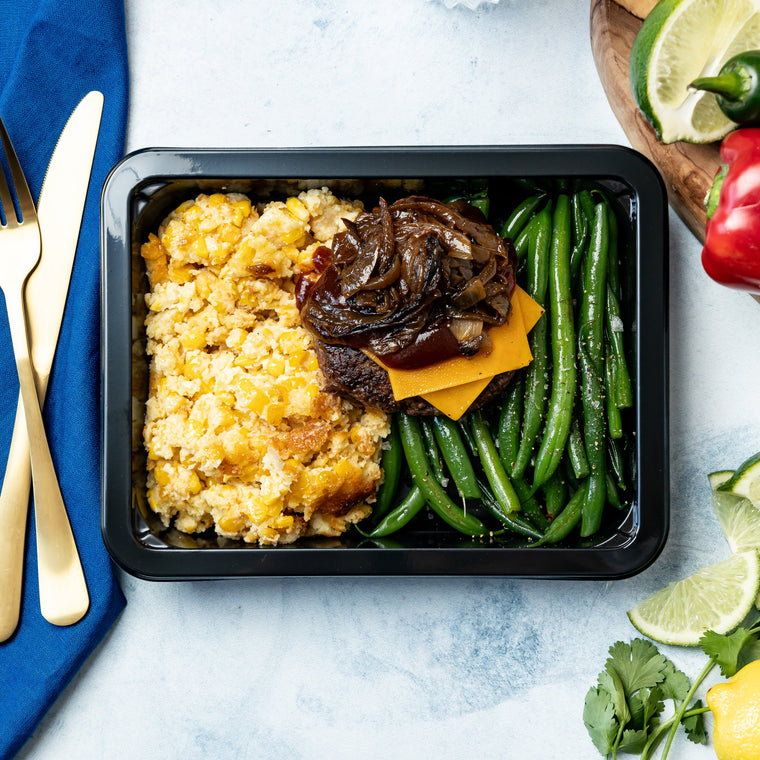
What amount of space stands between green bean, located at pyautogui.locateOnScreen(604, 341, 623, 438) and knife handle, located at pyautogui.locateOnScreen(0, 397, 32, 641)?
245 cm

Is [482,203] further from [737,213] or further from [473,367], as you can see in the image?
[737,213]

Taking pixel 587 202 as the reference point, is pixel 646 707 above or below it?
below

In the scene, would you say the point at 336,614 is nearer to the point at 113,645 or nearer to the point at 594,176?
the point at 113,645

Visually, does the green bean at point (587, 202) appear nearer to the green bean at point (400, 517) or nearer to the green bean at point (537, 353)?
the green bean at point (537, 353)

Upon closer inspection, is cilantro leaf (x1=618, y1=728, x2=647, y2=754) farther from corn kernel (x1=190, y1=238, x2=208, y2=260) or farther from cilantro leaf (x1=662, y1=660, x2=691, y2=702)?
corn kernel (x1=190, y1=238, x2=208, y2=260)

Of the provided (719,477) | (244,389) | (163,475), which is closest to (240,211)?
(244,389)

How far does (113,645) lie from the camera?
309cm

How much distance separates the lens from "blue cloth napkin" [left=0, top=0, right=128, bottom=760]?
297cm

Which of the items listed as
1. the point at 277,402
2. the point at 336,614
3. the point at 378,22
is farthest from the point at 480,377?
the point at 378,22

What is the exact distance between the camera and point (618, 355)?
2.82 meters

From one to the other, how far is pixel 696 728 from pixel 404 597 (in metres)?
1.36

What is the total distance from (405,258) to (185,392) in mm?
1026

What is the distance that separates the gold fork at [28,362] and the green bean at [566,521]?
2.00 m

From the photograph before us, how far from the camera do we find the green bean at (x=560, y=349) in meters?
2.83
